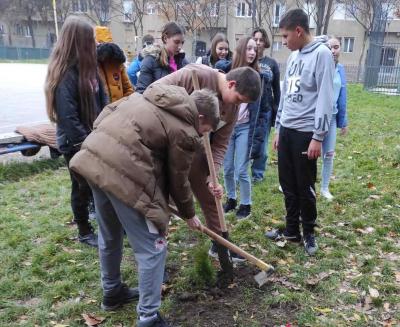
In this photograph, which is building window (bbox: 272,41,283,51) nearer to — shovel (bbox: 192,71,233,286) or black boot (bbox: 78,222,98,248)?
black boot (bbox: 78,222,98,248)

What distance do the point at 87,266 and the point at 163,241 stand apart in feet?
4.45

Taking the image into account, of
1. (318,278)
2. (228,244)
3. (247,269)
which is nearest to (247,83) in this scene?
(228,244)

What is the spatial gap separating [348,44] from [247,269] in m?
40.7

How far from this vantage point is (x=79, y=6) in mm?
47719

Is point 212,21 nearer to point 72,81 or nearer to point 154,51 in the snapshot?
point 154,51

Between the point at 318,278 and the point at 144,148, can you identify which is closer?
the point at 144,148

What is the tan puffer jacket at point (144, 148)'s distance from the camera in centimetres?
233

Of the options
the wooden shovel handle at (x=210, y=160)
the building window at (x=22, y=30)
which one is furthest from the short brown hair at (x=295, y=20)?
the building window at (x=22, y=30)

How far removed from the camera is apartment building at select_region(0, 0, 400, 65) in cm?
3775

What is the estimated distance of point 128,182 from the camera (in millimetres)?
2385

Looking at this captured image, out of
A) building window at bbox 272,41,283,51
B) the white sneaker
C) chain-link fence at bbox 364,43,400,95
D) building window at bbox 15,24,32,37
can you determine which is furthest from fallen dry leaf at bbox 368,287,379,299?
building window at bbox 15,24,32,37

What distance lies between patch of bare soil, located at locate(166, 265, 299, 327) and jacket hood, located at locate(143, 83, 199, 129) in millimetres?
1473

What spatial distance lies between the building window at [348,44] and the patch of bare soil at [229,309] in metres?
40.7

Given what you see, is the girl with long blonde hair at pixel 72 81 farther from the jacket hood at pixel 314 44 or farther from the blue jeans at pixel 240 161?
the jacket hood at pixel 314 44
